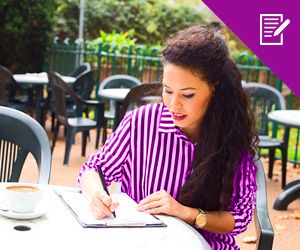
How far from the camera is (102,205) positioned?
5.97 feet

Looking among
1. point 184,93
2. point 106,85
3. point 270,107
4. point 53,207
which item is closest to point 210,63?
point 184,93

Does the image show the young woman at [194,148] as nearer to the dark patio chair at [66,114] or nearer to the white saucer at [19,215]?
the white saucer at [19,215]

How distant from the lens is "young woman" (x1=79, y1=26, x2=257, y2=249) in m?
1.98

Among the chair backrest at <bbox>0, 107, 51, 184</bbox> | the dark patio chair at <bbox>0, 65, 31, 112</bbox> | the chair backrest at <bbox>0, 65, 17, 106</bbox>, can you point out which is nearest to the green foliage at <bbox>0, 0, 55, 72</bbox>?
the dark patio chair at <bbox>0, 65, 31, 112</bbox>

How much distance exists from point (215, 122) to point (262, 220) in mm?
517

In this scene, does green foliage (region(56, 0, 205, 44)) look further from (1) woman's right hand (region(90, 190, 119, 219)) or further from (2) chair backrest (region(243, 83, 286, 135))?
(1) woman's right hand (region(90, 190, 119, 219))

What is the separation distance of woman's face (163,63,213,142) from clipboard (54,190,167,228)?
1.09ft

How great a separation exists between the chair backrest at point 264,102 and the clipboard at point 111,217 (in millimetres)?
4441

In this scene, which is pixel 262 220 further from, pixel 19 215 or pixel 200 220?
pixel 19 215

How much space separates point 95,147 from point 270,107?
228 centimetres

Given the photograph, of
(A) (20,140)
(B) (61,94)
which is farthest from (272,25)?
(A) (20,140)

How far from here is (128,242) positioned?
1611mm

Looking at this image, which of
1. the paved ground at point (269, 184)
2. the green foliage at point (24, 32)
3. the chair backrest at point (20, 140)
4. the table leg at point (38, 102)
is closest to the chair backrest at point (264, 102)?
the paved ground at point (269, 184)

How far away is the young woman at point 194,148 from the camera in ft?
6.48
